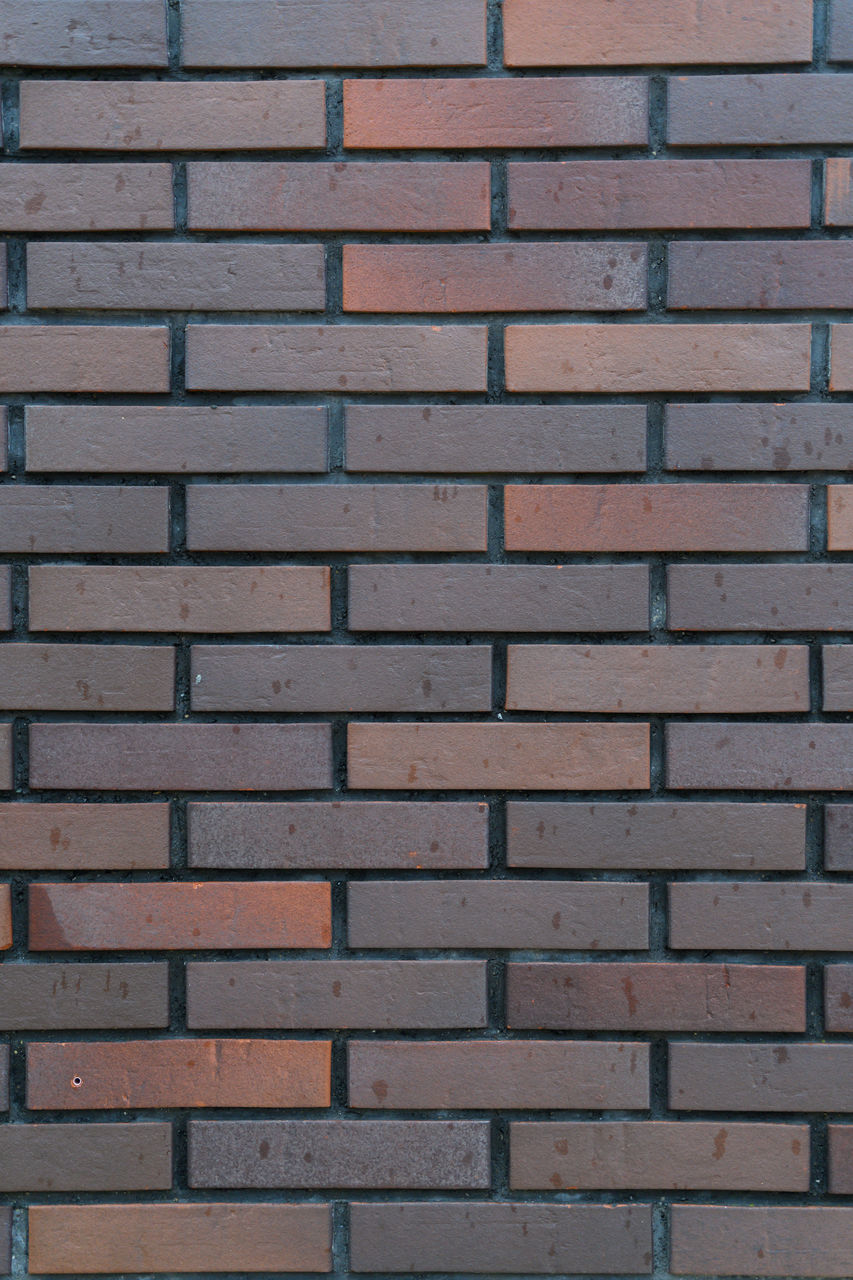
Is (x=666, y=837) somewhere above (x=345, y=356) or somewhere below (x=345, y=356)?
below

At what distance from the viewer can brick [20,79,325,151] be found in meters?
1.50

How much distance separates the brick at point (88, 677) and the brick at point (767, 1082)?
112 cm

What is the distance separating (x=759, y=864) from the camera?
1.53 meters

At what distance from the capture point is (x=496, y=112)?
1.51 m

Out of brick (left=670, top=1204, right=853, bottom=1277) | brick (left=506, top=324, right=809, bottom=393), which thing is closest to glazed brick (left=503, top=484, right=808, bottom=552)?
brick (left=506, top=324, right=809, bottom=393)

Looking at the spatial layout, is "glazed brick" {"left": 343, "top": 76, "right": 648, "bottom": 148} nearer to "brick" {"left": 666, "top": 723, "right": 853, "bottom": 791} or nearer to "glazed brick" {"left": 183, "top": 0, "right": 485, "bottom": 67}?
"glazed brick" {"left": 183, "top": 0, "right": 485, "bottom": 67}

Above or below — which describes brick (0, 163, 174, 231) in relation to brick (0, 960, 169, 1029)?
above

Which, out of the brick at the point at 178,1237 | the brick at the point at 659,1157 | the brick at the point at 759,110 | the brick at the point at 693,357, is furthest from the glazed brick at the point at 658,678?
the brick at the point at 178,1237

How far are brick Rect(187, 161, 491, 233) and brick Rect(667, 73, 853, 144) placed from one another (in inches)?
14.1

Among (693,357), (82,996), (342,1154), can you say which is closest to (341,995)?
(342,1154)

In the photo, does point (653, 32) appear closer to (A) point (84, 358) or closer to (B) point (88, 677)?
(A) point (84, 358)

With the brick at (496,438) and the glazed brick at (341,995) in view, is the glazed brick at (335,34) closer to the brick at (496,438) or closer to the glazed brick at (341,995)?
the brick at (496,438)

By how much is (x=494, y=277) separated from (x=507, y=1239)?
5.51ft

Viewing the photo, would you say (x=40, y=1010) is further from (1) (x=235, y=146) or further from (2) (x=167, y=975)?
(1) (x=235, y=146)
